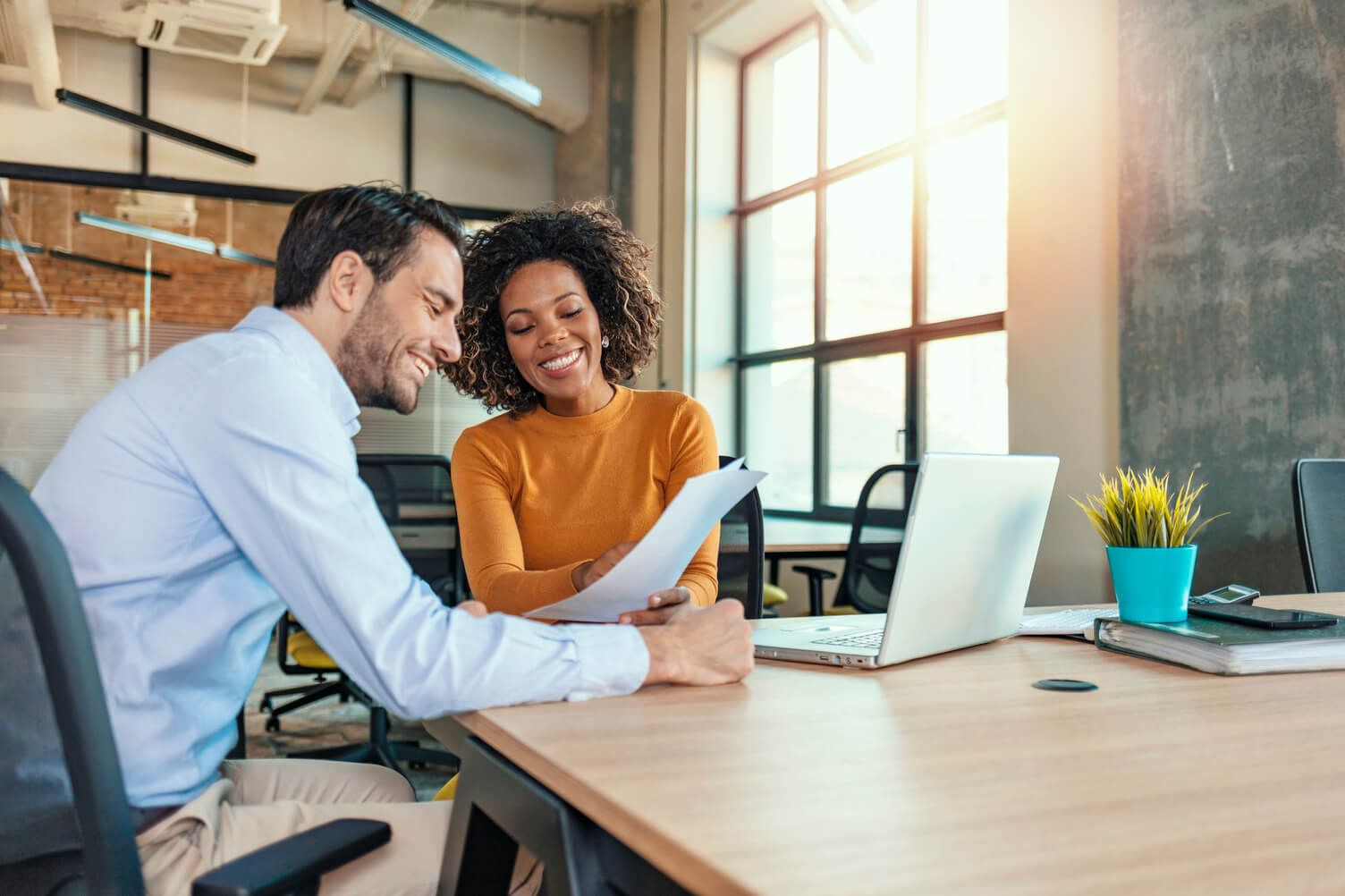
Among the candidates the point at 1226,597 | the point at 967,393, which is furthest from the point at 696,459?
the point at 967,393

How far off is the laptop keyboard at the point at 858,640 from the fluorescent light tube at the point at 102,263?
6224mm

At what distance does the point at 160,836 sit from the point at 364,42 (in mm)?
6161

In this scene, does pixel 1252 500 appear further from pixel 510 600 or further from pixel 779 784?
pixel 779 784

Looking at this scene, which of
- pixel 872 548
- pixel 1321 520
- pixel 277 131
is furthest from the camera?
pixel 277 131

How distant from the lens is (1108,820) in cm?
67

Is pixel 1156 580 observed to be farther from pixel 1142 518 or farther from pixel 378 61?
pixel 378 61

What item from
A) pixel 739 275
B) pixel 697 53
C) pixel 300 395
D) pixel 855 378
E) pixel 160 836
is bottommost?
pixel 160 836

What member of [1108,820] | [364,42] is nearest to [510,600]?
[1108,820]

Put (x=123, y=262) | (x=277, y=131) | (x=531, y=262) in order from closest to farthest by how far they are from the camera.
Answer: (x=531, y=262), (x=123, y=262), (x=277, y=131)

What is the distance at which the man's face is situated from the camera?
49.1 inches

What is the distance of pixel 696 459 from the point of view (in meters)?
1.92

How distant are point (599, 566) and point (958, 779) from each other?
77cm

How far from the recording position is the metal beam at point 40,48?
4.78m

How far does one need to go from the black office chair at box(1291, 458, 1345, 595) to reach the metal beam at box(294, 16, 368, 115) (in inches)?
192
